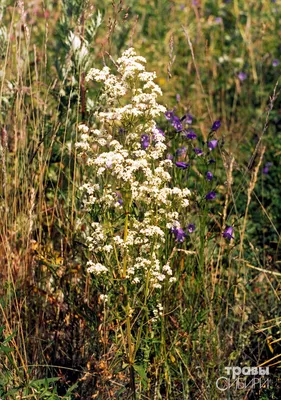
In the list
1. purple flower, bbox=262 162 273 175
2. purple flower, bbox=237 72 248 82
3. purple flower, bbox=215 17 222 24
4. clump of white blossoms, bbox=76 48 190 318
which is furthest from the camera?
purple flower, bbox=215 17 222 24

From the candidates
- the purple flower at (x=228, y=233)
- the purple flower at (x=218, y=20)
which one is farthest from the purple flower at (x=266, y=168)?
the purple flower at (x=218, y=20)

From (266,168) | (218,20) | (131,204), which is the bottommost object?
(266,168)

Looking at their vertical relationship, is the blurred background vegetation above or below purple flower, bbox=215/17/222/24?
below

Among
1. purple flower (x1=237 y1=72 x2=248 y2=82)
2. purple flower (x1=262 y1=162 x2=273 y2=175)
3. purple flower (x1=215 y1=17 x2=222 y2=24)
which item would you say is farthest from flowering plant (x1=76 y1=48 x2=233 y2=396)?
purple flower (x1=215 y1=17 x2=222 y2=24)

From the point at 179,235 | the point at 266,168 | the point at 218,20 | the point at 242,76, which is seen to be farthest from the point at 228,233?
the point at 218,20

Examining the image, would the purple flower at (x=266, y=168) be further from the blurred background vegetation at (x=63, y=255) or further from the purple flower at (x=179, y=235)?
the purple flower at (x=179, y=235)

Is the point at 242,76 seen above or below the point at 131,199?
above

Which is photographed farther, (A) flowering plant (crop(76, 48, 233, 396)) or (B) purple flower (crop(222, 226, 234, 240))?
(B) purple flower (crop(222, 226, 234, 240))

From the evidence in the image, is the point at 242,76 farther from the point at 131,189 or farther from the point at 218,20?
the point at 131,189

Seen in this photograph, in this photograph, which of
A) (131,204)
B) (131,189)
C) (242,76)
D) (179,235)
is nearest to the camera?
(131,189)

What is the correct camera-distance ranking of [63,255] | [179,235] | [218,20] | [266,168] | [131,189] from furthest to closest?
[218,20] → [266,168] → [63,255] → [179,235] → [131,189]

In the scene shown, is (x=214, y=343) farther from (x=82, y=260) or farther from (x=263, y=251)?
(x=263, y=251)

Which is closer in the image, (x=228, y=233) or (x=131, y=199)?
(x=131, y=199)

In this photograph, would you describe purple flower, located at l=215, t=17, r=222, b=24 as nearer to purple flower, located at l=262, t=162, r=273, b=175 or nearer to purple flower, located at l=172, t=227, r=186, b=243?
purple flower, located at l=262, t=162, r=273, b=175
